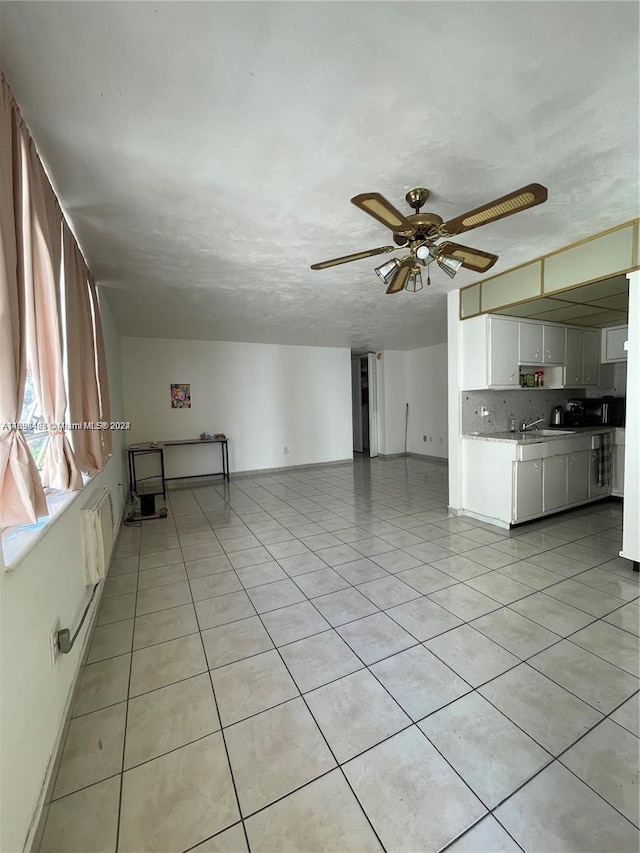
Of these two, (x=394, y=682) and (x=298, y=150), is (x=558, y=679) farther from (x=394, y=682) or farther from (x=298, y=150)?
(x=298, y=150)

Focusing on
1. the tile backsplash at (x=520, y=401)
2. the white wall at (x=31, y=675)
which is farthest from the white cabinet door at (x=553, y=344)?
the white wall at (x=31, y=675)

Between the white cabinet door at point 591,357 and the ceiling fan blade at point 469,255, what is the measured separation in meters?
3.18

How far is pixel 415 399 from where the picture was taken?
8086mm

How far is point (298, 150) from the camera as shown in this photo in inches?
65.2

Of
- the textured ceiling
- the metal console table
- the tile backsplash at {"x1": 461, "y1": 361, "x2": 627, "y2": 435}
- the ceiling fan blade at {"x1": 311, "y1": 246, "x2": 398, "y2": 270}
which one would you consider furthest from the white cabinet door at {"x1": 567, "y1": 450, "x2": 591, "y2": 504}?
the metal console table

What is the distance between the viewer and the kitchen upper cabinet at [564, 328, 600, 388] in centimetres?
441

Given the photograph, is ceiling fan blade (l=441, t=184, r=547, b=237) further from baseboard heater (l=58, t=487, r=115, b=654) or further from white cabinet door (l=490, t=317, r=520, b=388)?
baseboard heater (l=58, t=487, r=115, b=654)

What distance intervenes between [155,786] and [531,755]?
55.3 inches

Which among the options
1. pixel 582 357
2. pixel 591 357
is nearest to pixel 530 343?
pixel 582 357

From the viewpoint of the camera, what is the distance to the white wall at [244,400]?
19.4ft

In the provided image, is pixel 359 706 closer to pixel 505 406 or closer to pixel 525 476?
pixel 525 476

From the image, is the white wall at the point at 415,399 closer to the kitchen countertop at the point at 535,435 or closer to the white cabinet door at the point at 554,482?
the kitchen countertop at the point at 535,435

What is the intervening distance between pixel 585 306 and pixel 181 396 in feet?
19.1

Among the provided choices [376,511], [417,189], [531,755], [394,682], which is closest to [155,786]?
[394,682]
